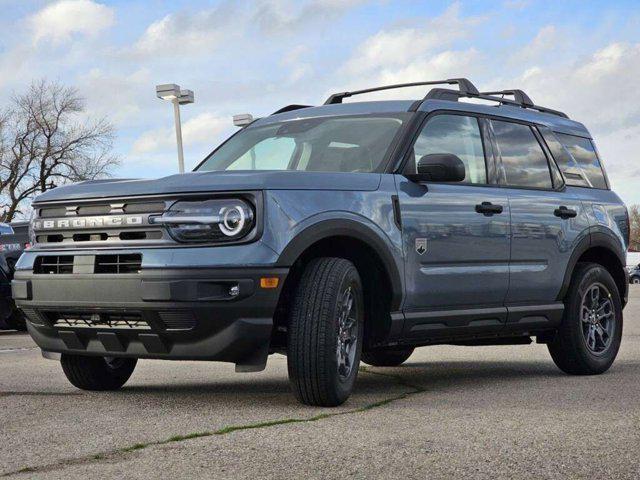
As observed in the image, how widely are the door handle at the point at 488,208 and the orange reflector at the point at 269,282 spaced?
1868 mm

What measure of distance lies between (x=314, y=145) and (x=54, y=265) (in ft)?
6.20

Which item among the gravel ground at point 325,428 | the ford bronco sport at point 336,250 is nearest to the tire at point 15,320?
the gravel ground at point 325,428

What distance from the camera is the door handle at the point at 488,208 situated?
7.27m

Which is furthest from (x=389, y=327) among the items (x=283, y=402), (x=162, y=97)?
(x=162, y=97)

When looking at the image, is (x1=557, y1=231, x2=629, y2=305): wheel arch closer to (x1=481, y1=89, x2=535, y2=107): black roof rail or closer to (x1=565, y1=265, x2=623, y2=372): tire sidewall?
(x1=565, y1=265, x2=623, y2=372): tire sidewall

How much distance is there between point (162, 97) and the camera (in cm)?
2289

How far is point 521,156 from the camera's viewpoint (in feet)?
26.7

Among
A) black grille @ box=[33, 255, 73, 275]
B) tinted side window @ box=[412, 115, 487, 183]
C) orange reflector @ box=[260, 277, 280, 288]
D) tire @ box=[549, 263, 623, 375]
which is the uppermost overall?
tinted side window @ box=[412, 115, 487, 183]

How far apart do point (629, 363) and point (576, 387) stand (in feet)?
7.09

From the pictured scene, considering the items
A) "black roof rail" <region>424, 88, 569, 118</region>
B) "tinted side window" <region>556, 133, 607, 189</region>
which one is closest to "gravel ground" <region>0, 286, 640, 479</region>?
"tinted side window" <region>556, 133, 607, 189</region>

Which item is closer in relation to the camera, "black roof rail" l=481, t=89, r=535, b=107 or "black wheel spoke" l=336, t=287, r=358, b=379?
"black wheel spoke" l=336, t=287, r=358, b=379

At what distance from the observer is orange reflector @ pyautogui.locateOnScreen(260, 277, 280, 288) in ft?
19.1

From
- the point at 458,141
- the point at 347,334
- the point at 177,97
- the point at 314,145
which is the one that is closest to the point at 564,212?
the point at 458,141

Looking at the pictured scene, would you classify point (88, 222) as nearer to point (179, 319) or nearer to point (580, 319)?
point (179, 319)
